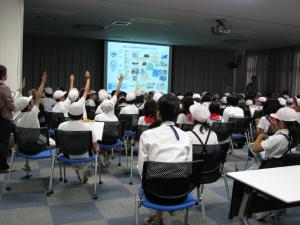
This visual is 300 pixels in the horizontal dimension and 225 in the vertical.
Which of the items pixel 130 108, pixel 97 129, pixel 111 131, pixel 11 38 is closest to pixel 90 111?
pixel 130 108

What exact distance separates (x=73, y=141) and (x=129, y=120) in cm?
195

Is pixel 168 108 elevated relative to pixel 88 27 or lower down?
lower down

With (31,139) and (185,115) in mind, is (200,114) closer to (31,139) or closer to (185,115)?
(185,115)

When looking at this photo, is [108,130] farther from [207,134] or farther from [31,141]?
[207,134]

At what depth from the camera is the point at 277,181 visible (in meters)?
2.22

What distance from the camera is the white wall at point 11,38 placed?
5.68m

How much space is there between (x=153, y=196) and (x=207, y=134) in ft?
3.48

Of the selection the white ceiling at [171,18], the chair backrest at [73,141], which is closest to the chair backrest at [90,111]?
the white ceiling at [171,18]

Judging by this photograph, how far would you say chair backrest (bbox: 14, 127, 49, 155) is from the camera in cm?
377

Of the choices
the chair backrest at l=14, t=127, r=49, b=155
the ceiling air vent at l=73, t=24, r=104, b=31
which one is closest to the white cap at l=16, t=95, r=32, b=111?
the chair backrest at l=14, t=127, r=49, b=155

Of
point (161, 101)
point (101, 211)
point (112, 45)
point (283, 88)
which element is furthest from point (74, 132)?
point (283, 88)

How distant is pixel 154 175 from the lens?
92.7 inches

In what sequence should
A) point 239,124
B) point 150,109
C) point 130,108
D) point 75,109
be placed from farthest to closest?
point 130,108 → point 239,124 → point 150,109 → point 75,109

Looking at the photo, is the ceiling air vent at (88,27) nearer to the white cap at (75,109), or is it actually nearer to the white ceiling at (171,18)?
the white ceiling at (171,18)
